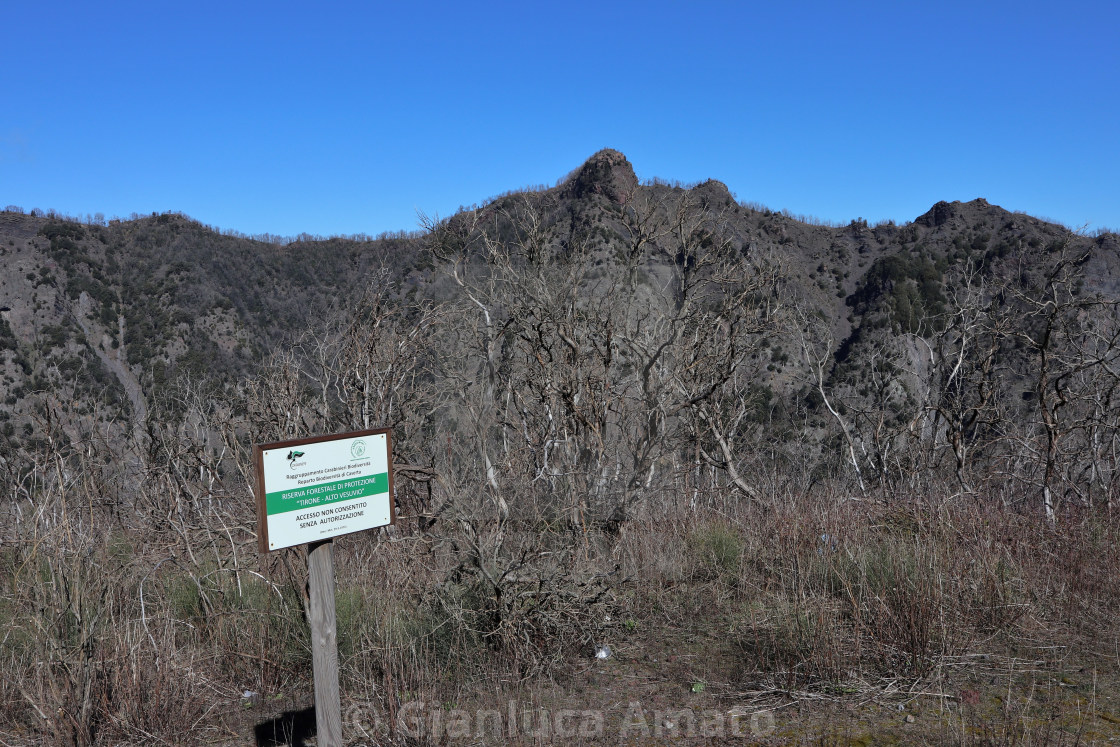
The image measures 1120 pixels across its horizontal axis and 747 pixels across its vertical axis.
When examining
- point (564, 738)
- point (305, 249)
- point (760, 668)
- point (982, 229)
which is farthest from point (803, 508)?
point (305, 249)

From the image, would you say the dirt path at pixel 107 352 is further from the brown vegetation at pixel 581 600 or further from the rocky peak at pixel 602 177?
the brown vegetation at pixel 581 600

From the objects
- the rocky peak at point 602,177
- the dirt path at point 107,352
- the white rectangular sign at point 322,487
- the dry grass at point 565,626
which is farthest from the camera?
the rocky peak at point 602,177

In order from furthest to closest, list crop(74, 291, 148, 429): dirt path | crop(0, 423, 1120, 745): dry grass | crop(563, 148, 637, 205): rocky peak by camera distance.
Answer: crop(563, 148, 637, 205): rocky peak, crop(74, 291, 148, 429): dirt path, crop(0, 423, 1120, 745): dry grass

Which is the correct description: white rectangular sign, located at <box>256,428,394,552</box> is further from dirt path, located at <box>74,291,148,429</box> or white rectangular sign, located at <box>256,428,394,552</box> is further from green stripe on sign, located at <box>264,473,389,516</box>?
dirt path, located at <box>74,291,148,429</box>

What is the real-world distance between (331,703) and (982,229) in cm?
4765

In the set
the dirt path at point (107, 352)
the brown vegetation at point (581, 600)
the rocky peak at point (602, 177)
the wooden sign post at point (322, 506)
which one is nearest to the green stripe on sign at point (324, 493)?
the wooden sign post at point (322, 506)

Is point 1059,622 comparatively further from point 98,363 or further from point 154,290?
point 154,290

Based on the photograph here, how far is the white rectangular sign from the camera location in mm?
2844

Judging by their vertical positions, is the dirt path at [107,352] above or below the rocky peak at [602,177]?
below

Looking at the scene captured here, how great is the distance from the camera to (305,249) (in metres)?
48.9

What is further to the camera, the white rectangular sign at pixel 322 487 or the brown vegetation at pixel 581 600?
the brown vegetation at pixel 581 600

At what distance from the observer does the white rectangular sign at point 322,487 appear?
2.84m

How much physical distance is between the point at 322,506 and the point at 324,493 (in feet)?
0.17

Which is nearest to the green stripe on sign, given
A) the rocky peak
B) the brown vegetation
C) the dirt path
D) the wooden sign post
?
the wooden sign post
